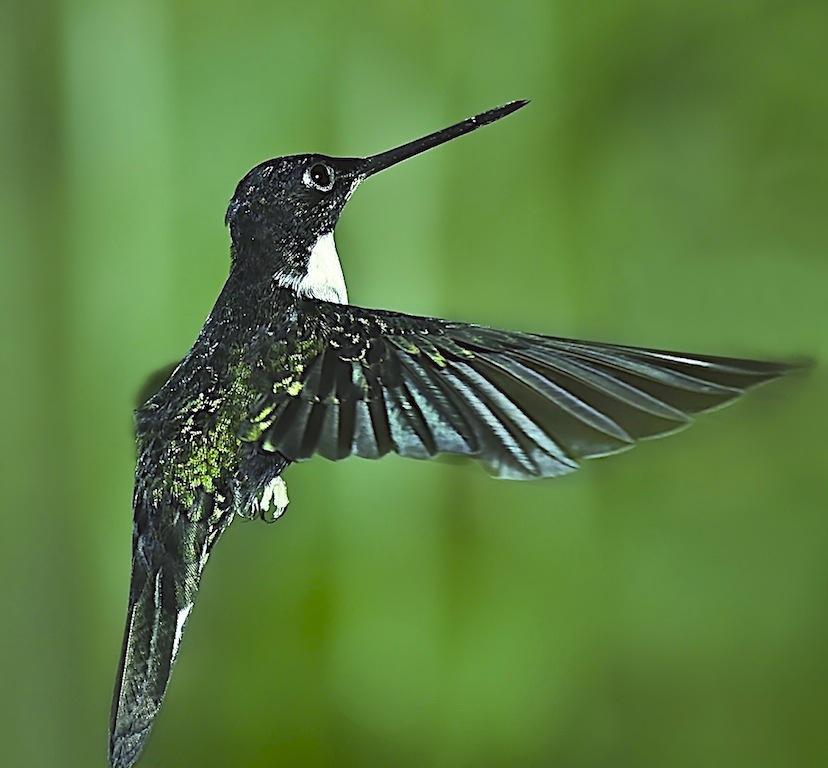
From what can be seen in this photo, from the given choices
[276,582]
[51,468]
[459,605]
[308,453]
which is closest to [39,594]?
[51,468]

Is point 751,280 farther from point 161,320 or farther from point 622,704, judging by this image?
→ point 161,320

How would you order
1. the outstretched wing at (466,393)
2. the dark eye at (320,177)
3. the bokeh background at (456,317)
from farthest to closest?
the bokeh background at (456,317), the dark eye at (320,177), the outstretched wing at (466,393)

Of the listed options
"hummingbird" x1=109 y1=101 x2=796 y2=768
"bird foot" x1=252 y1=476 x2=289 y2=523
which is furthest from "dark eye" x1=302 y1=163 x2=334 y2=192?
"bird foot" x1=252 y1=476 x2=289 y2=523

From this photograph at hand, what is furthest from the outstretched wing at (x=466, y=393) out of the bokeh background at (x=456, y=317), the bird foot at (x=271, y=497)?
the bokeh background at (x=456, y=317)

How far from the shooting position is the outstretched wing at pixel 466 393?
0.44 meters

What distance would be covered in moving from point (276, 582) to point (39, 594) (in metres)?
0.21

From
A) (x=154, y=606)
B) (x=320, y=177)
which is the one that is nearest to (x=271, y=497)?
(x=154, y=606)

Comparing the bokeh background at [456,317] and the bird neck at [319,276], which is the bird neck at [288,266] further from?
the bokeh background at [456,317]

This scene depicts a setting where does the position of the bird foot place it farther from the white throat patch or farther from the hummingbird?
the white throat patch

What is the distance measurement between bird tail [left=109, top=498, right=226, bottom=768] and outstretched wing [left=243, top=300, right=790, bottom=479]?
0.34 ft

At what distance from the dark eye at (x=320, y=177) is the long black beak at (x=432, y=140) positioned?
0.7 inches

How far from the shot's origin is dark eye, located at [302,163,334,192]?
0.55m

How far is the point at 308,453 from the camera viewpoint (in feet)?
1.56

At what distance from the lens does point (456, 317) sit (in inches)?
30.9
